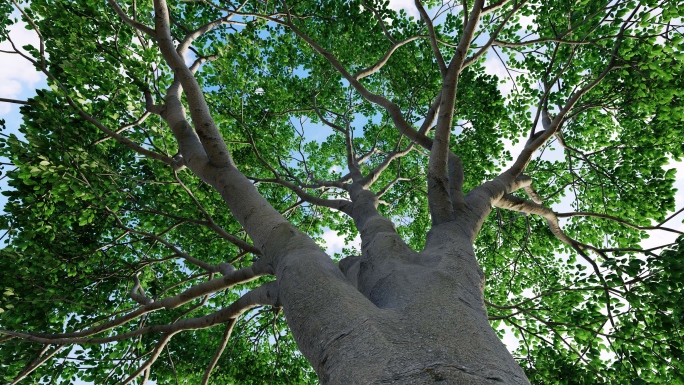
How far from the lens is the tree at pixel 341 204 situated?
7.88 ft

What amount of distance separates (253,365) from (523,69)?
7.53 metres

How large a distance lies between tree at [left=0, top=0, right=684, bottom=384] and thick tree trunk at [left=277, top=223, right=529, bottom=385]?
0.01m

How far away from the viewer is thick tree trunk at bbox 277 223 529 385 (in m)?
1.54

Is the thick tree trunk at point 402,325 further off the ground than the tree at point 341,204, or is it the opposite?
the tree at point 341,204

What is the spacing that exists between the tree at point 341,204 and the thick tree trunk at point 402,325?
0.01 metres

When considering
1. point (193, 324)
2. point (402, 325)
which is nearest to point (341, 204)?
point (193, 324)

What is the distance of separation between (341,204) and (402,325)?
358cm

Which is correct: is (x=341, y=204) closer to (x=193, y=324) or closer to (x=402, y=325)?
(x=193, y=324)

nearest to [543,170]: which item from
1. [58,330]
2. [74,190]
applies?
[74,190]

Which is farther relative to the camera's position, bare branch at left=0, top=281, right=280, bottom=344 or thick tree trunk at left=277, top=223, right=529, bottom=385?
bare branch at left=0, top=281, right=280, bottom=344

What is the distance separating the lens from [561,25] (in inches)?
258

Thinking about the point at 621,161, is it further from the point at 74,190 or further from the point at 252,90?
the point at 74,190

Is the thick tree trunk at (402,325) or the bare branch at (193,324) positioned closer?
the thick tree trunk at (402,325)

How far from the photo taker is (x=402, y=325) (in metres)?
1.86
